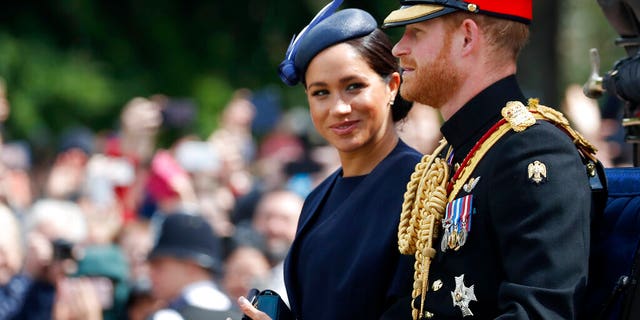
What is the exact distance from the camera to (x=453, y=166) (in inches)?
148

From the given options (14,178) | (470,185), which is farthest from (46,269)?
(470,185)

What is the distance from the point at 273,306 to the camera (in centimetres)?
413

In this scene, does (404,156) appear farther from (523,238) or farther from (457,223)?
(523,238)

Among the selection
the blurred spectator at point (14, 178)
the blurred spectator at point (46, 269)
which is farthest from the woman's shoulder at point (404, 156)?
the blurred spectator at point (14, 178)

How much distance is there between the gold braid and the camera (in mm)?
3633

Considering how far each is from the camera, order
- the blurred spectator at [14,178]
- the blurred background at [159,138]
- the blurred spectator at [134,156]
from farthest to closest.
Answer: the blurred spectator at [134,156] < the blurred spectator at [14,178] < the blurred background at [159,138]

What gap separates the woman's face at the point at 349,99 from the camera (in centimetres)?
433

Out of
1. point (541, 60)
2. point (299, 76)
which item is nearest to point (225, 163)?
point (541, 60)

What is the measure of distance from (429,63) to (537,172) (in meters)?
0.53

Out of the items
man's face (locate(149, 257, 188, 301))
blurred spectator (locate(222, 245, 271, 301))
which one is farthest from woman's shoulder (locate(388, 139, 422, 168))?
blurred spectator (locate(222, 245, 271, 301))

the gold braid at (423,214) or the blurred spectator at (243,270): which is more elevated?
the blurred spectator at (243,270)

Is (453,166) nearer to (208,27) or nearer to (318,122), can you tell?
(318,122)

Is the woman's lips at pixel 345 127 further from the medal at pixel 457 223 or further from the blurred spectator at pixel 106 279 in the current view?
the blurred spectator at pixel 106 279

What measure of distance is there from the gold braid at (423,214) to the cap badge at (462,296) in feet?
0.50
